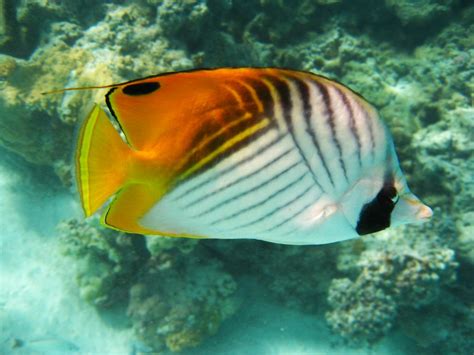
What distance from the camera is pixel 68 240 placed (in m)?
4.66

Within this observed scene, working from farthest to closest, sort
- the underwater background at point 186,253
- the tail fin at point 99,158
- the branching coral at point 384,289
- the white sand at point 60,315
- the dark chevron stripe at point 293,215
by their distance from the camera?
the white sand at point 60,315 < the underwater background at point 186,253 < the branching coral at point 384,289 < the dark chevron stripe at point 293,215 < the tail fin at point 99,158

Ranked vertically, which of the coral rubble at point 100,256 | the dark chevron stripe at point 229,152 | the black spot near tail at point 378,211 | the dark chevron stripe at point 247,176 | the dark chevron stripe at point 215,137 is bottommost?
the coral rubble at point 100,256

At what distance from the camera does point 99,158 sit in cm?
86

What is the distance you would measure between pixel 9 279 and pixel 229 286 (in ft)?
9.44

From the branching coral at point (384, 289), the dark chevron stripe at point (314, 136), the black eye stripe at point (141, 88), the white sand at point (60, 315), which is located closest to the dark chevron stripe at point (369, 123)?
the dark chevron stripe at point (314, 136)

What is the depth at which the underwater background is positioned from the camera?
14.3ft

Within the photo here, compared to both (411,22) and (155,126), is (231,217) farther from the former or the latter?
(411,22)

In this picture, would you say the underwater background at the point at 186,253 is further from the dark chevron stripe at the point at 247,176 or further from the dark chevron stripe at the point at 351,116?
the dark chevron stripe at the point at 351,116

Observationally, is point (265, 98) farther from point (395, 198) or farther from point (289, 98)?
point (395, 198)

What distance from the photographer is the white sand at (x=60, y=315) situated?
448 centimetres

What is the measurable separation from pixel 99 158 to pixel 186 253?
12.2 ft

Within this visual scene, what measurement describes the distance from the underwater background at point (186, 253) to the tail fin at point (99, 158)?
330cm

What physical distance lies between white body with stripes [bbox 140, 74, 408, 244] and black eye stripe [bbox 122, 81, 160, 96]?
24cm

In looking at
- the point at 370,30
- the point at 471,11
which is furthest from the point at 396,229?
the point at 471,11
